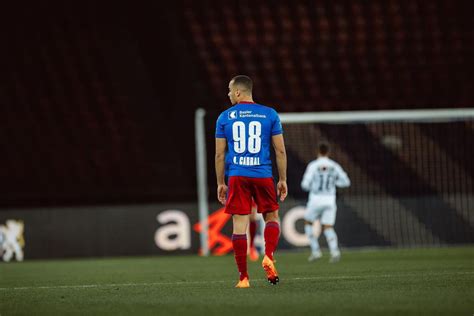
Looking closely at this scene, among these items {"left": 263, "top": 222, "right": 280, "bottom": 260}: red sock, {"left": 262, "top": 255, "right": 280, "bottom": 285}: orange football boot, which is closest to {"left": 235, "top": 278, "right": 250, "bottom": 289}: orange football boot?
{"left": 262, "top": 255, "right": 280, "bottom": 285}: orange football boot

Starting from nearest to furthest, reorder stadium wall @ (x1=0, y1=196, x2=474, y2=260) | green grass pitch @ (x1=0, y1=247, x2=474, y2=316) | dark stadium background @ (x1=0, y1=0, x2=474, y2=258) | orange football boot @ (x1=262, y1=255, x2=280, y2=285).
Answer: green grass pitch @ (x1=0, y1=247, x2=474, y2=316)
orange football boot @ (x1=262, y1=255, x2=280, y2=285)
stadium wall @ (x1=0, y1=196, x2=474, y2=260)
dark stadium background @ (x1=0, y1=0, x2=474, y2=258)

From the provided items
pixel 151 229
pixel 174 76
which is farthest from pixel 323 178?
pixel 174 76

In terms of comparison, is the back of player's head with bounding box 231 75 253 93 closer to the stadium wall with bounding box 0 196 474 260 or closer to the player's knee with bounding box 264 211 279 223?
the player's knee with bounding box 264 211 279 223

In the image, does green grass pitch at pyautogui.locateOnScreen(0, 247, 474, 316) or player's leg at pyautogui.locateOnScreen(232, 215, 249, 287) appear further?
player's leg at pyautogui.locateOnScreen(232, 215, 249, 287)

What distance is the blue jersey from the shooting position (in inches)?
294

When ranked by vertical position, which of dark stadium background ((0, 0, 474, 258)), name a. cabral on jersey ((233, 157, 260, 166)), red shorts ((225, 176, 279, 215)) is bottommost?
red shorts ((225, 176, 279, 215))

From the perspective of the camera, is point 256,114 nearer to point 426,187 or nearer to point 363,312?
point 363,312

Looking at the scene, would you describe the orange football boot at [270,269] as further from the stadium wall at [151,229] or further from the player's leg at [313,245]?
the stadium wall at [151,229]

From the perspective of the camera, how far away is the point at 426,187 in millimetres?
15219

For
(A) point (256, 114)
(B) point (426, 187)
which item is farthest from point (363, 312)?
(B) point (426, 187)

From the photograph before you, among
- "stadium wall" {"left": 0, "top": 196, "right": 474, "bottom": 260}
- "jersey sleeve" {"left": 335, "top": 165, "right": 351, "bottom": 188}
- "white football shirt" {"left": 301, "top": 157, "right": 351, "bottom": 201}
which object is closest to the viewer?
"jersey sleeve" {"left": 335, "top": 165, "right": 351, "bottom": 188}

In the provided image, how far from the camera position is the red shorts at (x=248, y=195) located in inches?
293

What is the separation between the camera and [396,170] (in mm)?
15492

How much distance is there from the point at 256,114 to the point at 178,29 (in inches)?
413
